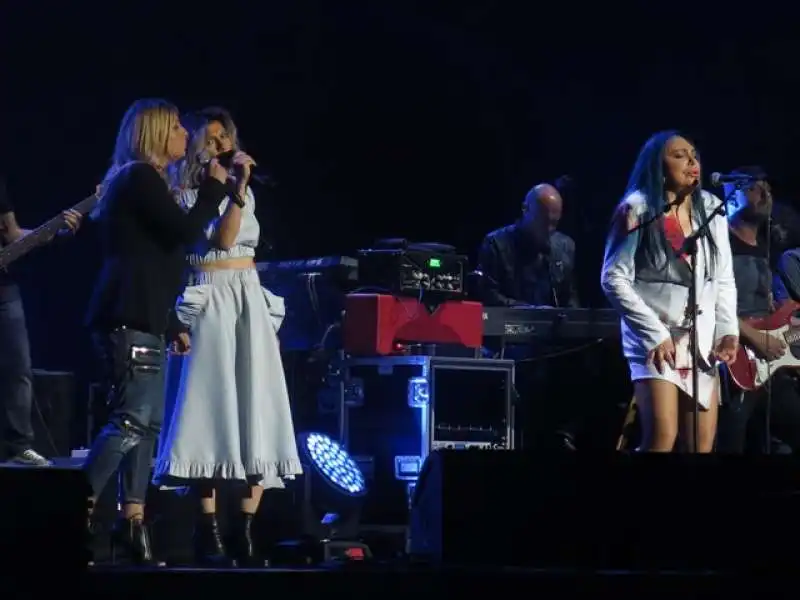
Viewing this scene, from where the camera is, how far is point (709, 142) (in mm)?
9430

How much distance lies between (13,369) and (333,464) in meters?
1.62

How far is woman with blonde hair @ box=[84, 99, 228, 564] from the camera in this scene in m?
5.09

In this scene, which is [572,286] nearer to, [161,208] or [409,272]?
[409,272]

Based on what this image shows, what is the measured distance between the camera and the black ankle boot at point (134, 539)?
5160mm

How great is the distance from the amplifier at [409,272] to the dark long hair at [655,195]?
5.31 feet

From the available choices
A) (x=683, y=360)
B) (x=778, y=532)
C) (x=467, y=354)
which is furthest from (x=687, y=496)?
(x=467, y=354)

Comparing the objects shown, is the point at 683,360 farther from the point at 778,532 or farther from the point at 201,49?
the point at 201,49

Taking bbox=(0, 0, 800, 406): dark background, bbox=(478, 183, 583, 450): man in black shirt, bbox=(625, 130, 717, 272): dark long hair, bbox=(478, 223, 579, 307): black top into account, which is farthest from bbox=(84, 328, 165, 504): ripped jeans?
bbox=(0, 0, 800, 406): dark background

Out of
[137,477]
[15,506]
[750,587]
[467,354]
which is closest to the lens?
[15,506]

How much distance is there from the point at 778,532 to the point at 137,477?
2264 mm

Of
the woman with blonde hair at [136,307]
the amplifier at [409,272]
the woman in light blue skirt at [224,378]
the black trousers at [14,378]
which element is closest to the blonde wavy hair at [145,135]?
the woman with blonde hair at [136,307]

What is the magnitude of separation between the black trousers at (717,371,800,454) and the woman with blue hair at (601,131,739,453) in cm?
142

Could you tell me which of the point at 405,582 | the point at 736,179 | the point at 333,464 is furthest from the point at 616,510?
the point at 333,464

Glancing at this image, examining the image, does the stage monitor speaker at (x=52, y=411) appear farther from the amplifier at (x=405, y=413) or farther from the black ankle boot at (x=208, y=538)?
the black ankle boot at (x=208, y=538)
